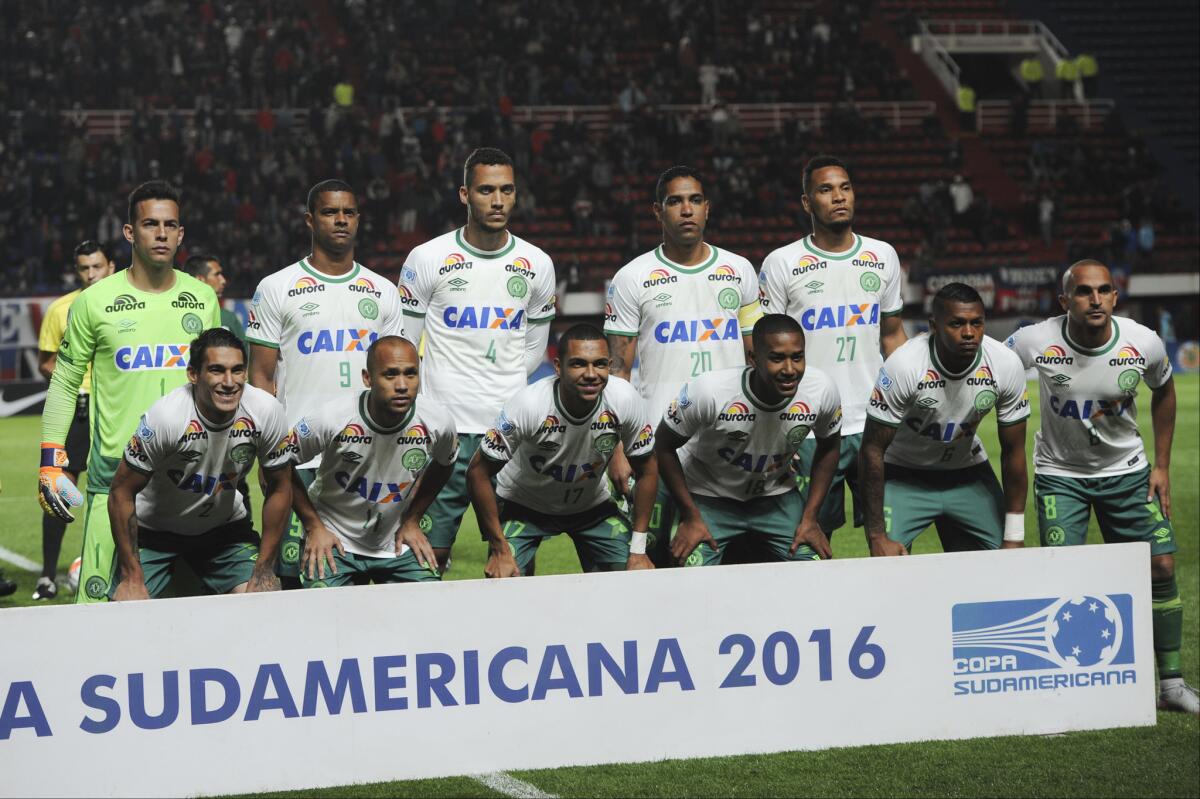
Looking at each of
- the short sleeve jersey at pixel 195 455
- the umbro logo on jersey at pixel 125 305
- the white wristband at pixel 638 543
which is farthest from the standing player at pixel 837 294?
the umbro logo on jersey at pixel 125 305

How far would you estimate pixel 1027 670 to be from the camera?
5.24m

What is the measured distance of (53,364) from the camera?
8773mm

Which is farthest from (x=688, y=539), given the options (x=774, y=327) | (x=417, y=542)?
(x=417, y=542)

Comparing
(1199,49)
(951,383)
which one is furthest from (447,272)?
(1199,49)

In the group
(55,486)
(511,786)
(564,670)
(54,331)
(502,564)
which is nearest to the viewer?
(564,670)

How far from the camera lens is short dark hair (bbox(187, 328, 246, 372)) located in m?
5.63

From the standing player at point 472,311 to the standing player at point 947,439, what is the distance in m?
1.67

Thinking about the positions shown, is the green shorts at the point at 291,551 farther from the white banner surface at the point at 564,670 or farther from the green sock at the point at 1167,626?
the green sock at the point at 1167,626

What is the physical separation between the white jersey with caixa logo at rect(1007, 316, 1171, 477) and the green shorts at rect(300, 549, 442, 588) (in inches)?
113

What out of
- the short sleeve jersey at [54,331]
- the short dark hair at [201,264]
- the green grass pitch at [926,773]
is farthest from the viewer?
the short dark hair at [201,264]

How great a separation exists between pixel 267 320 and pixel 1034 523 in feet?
23.0

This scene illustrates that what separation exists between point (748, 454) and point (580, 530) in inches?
31.8

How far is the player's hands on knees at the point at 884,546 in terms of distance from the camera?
620 centimetres

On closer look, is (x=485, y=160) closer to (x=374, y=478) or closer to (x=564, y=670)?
(x=374, y=478)
